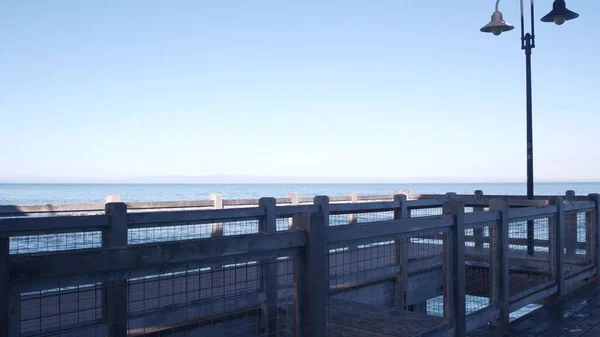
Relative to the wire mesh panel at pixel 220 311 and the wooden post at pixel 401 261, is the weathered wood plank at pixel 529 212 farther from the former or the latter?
the wire mesh panel at pixel 220 311

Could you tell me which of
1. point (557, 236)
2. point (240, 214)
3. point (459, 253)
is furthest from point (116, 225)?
point (557, 236)

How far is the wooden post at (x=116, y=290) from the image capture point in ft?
18.6

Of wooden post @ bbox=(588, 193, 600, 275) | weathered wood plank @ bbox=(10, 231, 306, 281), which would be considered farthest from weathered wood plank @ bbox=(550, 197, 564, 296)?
weathered wood plank @ bbox=(10, 231, 306, 281)

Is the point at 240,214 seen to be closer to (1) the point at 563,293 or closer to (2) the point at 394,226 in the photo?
(2) the point at 394,226

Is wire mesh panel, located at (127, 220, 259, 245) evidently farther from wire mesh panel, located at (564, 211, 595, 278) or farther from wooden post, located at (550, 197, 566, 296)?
wire mesh panel, located at (564, 211, 595, 278)

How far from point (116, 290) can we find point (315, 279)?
292cm

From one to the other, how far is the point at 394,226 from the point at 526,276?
549 centimetres

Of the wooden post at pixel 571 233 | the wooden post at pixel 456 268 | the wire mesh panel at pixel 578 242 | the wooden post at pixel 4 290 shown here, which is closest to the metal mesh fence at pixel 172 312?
the wooden post at pixel 456 268

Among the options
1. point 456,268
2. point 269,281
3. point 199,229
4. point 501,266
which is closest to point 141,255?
point 456,268

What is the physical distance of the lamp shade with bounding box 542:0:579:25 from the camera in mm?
10422

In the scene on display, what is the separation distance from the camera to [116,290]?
19.2 feet

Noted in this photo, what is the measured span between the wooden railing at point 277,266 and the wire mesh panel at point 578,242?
0.02 m

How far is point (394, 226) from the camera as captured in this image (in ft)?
15.1

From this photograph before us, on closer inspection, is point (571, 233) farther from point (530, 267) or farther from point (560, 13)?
point (560, 13)
